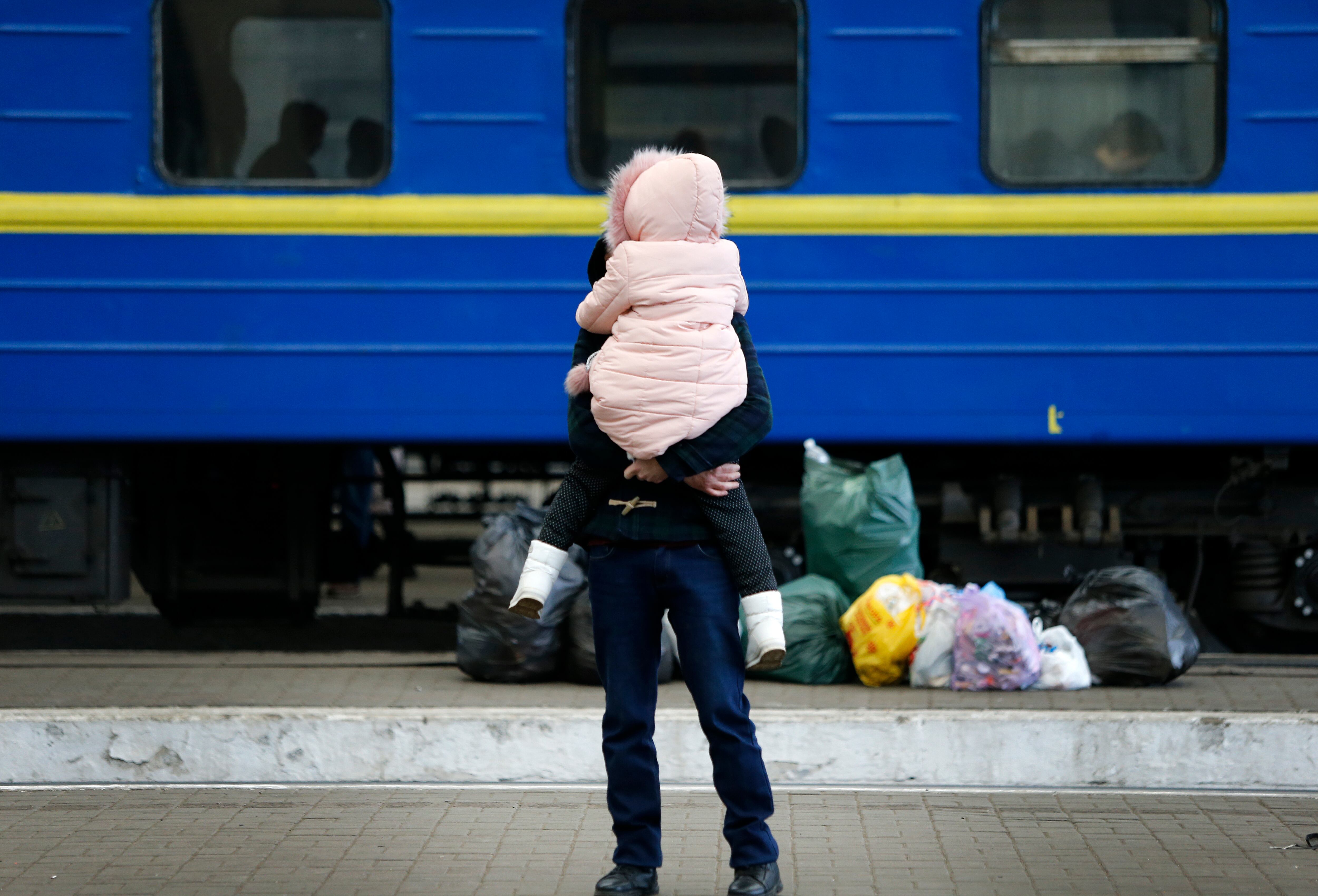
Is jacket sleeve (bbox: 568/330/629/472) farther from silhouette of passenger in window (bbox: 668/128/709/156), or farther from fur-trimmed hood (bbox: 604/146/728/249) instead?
silhouette of passenger in window (bbox: 668/128/709/156)

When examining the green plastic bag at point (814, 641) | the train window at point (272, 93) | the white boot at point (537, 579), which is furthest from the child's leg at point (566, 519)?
the train window at point (272, 93)

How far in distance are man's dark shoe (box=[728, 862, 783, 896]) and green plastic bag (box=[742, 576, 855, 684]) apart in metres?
2.27

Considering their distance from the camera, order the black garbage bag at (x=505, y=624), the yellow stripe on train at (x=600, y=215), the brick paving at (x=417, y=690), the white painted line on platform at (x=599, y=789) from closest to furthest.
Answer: the white painted line on platform at (x=599, y=789)
the brick paving at (x=417, y=690)
the black garbage bag at (x=505, y=624)
the yellow stripe on train at (x=600, y=215)

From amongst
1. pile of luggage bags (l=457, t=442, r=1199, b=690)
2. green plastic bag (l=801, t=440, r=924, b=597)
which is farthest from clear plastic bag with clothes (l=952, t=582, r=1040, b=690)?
green plastic bag (l=801, t=440, r=924, b=597)

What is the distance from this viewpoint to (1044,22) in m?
6.52

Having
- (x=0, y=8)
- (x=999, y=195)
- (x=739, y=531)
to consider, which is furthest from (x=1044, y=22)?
(x=0, y=8)

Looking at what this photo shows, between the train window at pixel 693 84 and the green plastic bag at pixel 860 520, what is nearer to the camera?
the green plastic bag at pixel 860 520

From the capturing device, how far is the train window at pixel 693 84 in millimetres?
6520

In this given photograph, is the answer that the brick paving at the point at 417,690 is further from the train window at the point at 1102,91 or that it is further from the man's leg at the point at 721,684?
the train window at the point at 1102,91

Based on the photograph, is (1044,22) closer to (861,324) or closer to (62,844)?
(861,324)

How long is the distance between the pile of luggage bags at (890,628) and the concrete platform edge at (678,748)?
720mm

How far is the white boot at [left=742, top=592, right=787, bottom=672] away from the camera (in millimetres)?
3602

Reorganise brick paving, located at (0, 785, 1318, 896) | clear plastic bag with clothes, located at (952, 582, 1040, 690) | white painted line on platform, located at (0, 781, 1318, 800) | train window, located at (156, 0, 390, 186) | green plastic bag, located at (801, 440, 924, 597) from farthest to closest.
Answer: train window, located at (156, 0, 390, 186) < green plastic bag, located at (801, 440, 924, 597) < clear plastic bag with clothes, located at (952, 582, 1040, 690) < white painted line on platform, located at (0, 781, 1318, 800) < brick paving, located at (0, 785, 1318, 896)

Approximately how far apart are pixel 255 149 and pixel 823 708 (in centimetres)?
325
